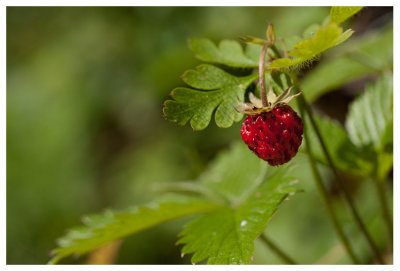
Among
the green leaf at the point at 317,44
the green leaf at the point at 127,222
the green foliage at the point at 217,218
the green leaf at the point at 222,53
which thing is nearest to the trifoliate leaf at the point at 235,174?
the green foliage at the point at 217,218

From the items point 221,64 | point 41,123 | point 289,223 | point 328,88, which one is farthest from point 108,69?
point 221,64

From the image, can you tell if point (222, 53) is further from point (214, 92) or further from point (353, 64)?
point (353, 64)

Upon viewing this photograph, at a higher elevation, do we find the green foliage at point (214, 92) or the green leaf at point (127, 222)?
the green foliage at point (214, 92)

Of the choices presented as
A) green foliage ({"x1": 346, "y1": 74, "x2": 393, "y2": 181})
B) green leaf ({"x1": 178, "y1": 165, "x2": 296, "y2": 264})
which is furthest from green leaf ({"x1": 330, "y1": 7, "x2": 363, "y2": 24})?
green foliage ({"x1": 346, "y1": 74, "x2": 393, "y2": 181})

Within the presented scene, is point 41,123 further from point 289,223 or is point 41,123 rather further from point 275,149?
point 275,149

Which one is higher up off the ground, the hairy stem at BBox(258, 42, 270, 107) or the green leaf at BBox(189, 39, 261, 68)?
the green leaf at BBox(189, 39, 261, 68)

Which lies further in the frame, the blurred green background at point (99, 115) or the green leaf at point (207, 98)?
the blurred green background at point (99, 115)

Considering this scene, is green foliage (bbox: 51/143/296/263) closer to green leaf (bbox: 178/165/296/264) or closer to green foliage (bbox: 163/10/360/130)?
green leaf (bbox: 178/165/296/264)

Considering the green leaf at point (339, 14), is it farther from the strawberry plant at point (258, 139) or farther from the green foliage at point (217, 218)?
the green foliage at point (217, 218)
